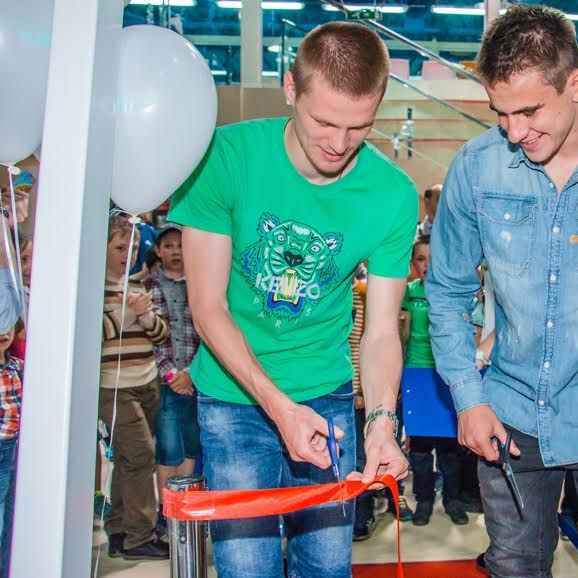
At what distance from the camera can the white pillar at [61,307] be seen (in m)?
1.44

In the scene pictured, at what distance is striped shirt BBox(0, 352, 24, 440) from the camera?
2871mm

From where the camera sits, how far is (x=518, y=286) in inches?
86.9

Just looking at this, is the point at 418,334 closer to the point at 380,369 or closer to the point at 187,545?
the point at 380,369

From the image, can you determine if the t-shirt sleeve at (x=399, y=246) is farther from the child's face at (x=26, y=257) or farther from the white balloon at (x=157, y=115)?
the child's face at (x=26, y=257)

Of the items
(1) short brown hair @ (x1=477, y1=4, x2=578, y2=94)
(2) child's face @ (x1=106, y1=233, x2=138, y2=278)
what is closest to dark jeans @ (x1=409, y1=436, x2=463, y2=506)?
(2) child's face @ (x1=106, y1=233, x2=138, y2=278)

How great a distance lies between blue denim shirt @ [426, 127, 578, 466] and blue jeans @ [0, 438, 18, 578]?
1.42 metres

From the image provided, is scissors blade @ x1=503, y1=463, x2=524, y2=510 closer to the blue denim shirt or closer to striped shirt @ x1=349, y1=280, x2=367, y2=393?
the blue denim shirt

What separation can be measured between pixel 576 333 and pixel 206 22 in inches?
453

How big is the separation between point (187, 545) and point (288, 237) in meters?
0.81

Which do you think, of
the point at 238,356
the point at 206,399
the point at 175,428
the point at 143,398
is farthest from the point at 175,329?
the point at 238,356

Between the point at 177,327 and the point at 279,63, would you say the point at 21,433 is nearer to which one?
the point at 177,327

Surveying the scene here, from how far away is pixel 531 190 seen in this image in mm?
2240

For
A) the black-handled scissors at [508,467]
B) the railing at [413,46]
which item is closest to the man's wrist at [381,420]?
the black-handled scissors at [508,467]

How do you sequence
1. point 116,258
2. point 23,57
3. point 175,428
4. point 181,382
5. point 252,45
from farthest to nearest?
point 252,45
point 175,428
point 181,382
point 116,258
point 23,57
